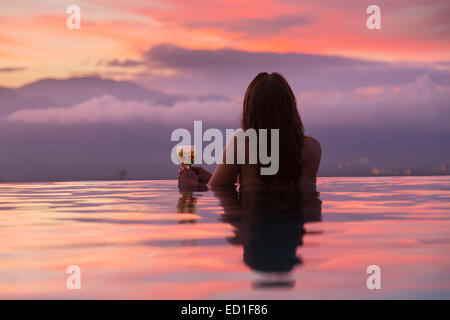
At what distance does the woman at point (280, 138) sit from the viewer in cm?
503

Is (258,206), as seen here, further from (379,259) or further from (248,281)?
(248,281)

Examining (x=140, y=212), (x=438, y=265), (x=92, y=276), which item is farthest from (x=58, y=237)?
(x=438, y=265)

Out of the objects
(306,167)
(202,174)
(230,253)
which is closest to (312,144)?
(306,167)

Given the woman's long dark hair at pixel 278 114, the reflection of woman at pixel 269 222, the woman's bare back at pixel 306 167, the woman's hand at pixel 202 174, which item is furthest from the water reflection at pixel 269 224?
the woman's hand at pixel 202 174

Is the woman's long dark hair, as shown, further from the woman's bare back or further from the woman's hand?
the woman's hand

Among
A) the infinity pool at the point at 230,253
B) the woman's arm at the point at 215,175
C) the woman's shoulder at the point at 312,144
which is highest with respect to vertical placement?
the woman's shoulder at the point at 312,144

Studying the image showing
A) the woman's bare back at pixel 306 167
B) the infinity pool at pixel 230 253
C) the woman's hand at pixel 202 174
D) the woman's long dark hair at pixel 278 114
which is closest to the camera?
the infinity pool at pixel 230 253

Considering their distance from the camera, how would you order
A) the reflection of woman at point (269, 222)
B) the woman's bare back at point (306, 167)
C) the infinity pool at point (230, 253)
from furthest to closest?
the woman's bare back at point (306, 167) < the reflection of woman at point (269, 222) < the infinity pool at point (230, 253)

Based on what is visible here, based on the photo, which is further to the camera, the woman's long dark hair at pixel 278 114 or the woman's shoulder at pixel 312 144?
the woman's shoulder at pixel 312 144

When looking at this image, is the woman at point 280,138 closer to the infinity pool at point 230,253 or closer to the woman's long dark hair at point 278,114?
the woman's long dark hair at point 278,114

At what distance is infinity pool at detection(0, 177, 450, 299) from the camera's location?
179cm

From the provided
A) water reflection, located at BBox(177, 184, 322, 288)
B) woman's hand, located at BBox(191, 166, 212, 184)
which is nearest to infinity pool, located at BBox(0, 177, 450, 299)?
water reflection, located at BBox(177, 184, 322, 288)

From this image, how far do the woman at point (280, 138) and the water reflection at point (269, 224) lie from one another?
0.42 ft
